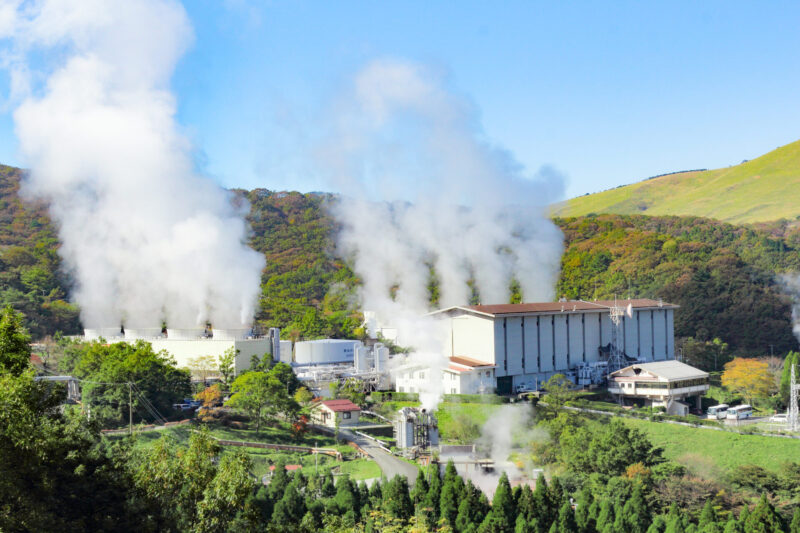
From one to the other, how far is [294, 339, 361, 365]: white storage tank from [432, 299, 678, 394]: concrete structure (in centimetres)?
779

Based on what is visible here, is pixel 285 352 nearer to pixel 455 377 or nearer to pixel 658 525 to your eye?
pixel 455 377

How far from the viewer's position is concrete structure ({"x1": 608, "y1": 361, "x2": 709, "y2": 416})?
37.7 m

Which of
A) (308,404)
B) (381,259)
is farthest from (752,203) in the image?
(308,404)

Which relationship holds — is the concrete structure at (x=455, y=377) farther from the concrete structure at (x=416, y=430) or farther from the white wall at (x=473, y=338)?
the concrete structure at (x=416, y=430)

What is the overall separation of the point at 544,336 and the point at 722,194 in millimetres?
103771

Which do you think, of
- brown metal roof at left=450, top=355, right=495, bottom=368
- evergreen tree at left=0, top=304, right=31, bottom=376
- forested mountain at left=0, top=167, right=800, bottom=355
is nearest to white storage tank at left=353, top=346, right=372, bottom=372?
brown metal roof at left=450, top=355, right=495, bottom=368

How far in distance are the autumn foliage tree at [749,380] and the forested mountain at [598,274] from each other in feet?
35.9

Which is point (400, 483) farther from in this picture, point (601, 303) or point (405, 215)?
point (405, 215)

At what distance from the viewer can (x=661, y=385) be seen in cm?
3778

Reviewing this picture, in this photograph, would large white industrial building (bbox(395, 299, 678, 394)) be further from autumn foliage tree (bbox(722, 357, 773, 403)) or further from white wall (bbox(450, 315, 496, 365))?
autumn foliage tree (bbox(722, 357, 773, 403))

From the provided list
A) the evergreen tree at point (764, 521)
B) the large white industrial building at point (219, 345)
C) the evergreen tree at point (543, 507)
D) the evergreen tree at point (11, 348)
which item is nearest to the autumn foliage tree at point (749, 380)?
the evergreen tree at point (764, 521)

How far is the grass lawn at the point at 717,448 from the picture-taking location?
27.5 m

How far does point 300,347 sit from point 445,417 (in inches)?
578

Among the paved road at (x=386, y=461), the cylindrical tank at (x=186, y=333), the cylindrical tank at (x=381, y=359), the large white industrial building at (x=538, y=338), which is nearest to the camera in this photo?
the paved road at (x=386, y=461)
